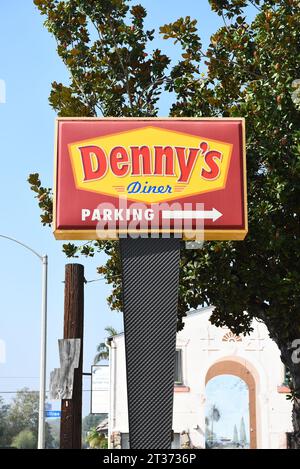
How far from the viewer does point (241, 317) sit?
22.5 m

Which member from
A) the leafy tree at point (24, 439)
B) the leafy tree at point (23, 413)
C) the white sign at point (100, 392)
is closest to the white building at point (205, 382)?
the white sign at point (100, 392)

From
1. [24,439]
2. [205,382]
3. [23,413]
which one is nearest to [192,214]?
[205,382]

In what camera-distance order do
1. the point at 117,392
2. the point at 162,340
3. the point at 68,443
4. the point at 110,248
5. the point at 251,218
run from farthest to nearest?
the point at 117,392 < the point at 110,248 < the point at 251,218 < the point at 162,340 < the point at 68,443

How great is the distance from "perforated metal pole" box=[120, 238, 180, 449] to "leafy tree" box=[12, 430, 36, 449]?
354 feet

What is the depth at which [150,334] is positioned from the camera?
567 inches

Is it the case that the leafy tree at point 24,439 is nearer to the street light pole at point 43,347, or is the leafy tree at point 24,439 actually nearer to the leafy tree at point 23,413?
the leafy tree at point 23,413

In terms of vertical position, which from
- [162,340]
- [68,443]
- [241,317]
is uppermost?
[241,317]

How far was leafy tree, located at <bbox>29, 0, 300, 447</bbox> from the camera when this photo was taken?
739 inches

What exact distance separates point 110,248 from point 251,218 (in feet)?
16.3

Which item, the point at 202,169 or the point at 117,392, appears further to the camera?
the point at 117,392

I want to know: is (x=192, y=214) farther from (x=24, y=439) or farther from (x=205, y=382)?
(x=24, y=439)

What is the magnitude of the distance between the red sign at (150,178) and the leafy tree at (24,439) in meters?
108

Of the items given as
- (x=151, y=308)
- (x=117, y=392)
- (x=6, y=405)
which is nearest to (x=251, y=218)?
(x=151, y=308)

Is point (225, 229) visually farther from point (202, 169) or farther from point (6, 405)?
point (6, 405)
